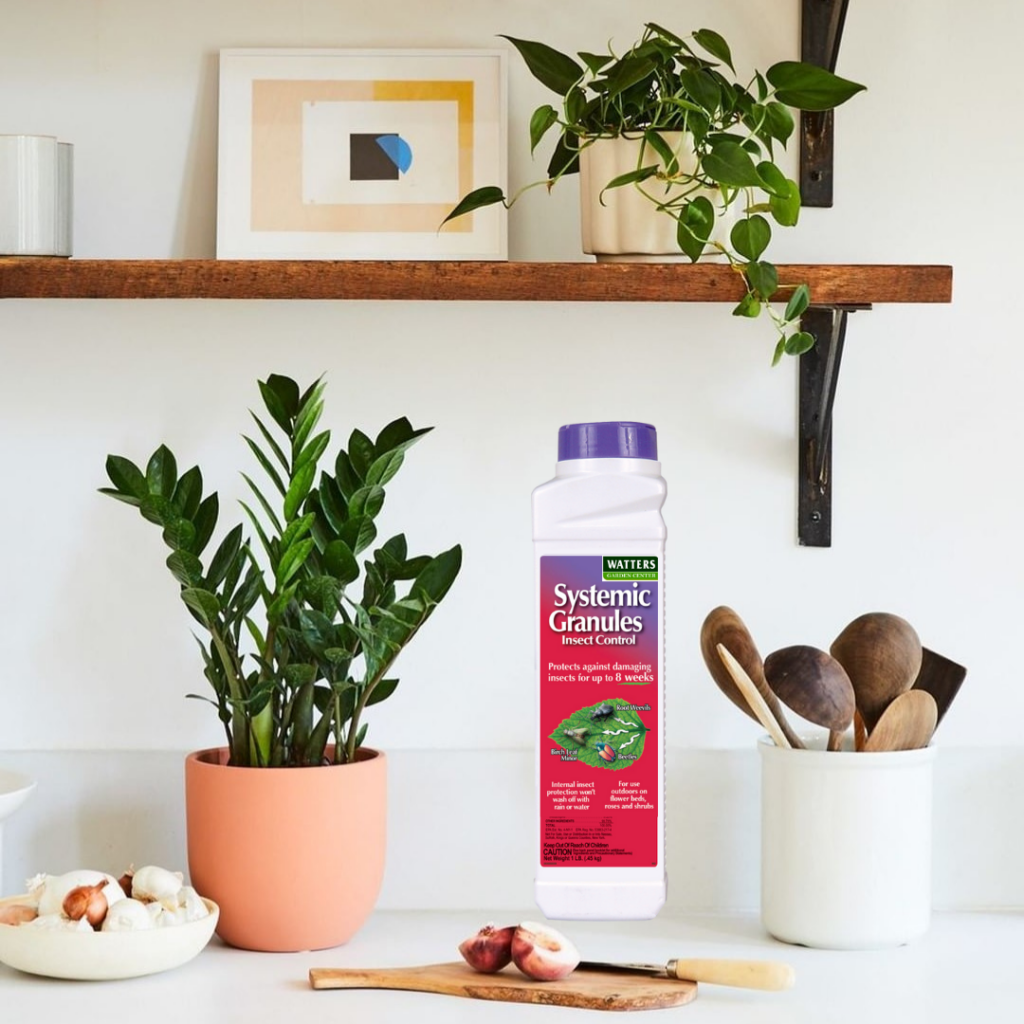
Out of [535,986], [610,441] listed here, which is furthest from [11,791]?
[610,441]

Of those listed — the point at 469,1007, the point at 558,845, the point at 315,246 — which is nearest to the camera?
the point at 469,1007

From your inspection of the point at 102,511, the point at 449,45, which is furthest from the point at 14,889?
the point at 449,45

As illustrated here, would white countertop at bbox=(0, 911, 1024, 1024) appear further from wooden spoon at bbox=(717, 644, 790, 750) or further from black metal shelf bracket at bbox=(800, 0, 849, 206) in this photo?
black metal shelf bracket at bbox=(800, 0, 849, 206)

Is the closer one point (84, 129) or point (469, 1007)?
point (469, 1007)

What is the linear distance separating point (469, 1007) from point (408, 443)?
45 cm

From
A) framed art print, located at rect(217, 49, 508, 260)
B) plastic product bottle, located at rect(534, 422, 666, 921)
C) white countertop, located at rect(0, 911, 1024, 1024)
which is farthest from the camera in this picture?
framed art print, located at rect(217, 49, 508, 260)

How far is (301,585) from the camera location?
1.14 metres

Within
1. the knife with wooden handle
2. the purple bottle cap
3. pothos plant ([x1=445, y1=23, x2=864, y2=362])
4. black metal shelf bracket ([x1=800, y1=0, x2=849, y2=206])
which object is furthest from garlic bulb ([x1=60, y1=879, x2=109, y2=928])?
black metal shelf bracket ([x1=800, y1=0, x2=849, y2=206])

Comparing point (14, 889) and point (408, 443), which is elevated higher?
point (408, 443)

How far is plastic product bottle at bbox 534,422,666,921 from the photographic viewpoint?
1104 mm

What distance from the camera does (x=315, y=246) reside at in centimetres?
128

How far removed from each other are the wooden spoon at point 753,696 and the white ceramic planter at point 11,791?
604mm

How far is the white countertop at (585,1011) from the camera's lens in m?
1.00

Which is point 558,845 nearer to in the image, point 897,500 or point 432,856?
point 432,856
